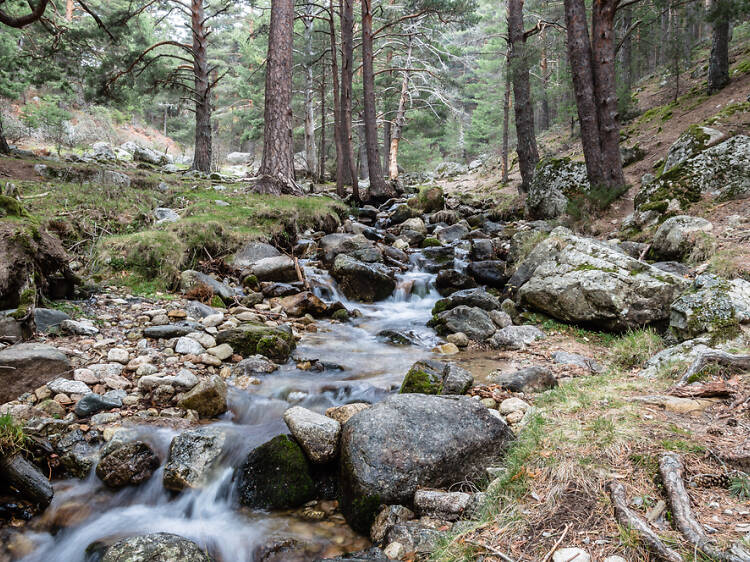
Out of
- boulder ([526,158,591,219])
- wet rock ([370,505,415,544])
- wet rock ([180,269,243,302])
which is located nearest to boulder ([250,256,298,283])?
wet rock ([180,269,243,302])

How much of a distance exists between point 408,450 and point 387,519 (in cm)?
47

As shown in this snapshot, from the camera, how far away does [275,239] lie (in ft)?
30.4

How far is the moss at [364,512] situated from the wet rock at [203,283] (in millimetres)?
4629

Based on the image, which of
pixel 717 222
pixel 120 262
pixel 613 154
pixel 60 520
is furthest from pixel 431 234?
pixel 60 520

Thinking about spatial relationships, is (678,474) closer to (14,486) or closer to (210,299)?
(14,486)

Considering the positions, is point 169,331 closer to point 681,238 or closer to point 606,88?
point 681,238

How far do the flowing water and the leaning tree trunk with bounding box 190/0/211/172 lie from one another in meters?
13.9

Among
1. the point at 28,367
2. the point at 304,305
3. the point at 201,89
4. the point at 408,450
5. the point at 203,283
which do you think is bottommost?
the point at 408,450

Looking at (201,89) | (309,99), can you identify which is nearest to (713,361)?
(201,89)

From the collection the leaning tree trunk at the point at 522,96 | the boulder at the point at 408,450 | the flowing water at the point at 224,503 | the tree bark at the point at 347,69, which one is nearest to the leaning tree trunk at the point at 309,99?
the tree bark at the point at 347,69

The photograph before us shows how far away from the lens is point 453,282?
29.5 ft

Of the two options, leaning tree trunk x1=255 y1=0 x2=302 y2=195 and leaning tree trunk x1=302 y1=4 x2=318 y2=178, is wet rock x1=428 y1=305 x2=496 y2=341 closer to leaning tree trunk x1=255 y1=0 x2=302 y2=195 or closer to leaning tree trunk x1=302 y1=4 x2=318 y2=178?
leaning tree trunk x1=255 y1=0 x2=302 y2=195

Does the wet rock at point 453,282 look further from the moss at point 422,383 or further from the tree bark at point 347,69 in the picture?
the tree bark at point 347,69

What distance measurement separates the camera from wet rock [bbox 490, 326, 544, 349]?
6.01 meters
